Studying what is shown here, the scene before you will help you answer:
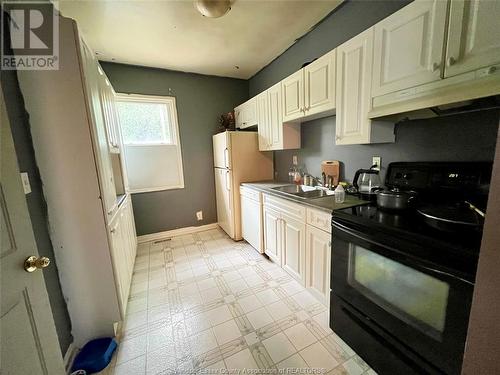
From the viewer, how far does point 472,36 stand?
37.2 inches

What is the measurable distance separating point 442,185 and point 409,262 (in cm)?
68

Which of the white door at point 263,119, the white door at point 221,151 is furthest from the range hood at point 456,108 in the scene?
the white door at point 221,151

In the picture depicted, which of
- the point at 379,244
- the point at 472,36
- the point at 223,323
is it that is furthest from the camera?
the point at 223,323

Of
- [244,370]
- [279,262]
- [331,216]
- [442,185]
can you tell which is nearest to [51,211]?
[244,370]

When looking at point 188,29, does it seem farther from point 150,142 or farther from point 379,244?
point 379,244

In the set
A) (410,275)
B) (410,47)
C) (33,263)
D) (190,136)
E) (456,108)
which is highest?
(410,47)

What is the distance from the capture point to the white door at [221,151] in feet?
9.26

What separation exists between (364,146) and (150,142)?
2.88 metres

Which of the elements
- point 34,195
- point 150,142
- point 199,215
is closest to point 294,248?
point 34,195

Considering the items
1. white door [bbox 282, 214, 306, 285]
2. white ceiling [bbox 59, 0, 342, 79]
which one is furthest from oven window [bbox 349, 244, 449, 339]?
white ceiling [bbox 59, 0, 342, 79]

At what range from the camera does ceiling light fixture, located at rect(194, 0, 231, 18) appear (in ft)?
5.36

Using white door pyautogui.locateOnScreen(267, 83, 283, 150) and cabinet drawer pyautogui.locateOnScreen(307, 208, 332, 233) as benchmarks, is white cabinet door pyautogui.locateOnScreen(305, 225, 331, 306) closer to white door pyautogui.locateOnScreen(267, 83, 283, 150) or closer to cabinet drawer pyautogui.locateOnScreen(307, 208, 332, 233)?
cabinet drawer pyautogui.locateOnScreen(307, 208, 332, 233)

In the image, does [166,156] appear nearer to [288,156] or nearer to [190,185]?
[190,185]

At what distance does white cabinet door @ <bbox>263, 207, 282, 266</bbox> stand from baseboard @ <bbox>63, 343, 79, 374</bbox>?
1.76 metres
